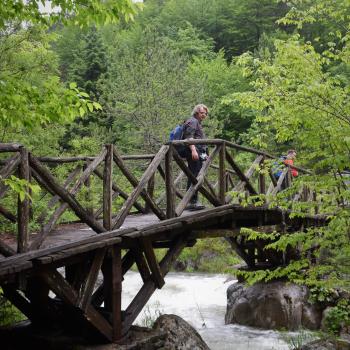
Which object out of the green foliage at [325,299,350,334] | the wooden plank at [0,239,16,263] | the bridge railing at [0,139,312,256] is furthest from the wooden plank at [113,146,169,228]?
the green foliage at [325,299,350,334]

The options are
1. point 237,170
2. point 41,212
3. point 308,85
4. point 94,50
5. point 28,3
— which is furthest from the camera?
point 94,50

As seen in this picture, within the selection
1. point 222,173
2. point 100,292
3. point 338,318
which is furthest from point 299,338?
point 100,292

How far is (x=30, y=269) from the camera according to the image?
5156 millimetres

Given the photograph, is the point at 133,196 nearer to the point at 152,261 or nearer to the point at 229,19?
the point at 152,261

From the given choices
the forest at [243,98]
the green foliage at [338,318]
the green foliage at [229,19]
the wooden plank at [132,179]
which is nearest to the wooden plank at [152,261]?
the wooden plank at [132,179]

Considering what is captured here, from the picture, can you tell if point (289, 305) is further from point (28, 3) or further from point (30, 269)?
point (28, 3)

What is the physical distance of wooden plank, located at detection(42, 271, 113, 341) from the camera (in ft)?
18.3

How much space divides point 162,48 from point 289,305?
1465 centimetres

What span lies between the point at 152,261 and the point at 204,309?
812 cm

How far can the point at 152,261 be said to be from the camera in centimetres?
728

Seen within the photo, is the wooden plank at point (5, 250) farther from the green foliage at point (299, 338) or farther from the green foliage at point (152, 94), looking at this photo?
the green foliage at point (152, 94)

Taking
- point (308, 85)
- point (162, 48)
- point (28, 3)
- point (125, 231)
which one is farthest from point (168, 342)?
point (162, 48)

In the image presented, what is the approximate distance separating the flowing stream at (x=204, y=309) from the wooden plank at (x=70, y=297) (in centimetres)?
422

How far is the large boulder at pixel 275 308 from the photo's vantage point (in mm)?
12188
